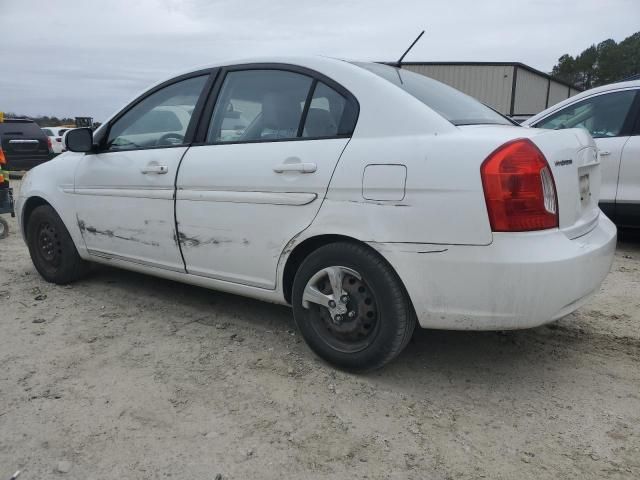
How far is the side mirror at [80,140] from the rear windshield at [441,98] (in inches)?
81.6

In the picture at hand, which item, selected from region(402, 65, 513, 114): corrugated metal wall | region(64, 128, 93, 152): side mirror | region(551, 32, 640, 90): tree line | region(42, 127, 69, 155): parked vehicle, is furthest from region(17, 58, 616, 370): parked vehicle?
region(551, 32, 640, 90): tree line

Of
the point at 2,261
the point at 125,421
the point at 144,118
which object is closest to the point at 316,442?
the point at 125,421

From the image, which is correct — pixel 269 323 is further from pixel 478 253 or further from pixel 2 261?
pixel 2 261

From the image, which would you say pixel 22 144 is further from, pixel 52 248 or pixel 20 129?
pixel 52 248

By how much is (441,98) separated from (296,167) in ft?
2.94

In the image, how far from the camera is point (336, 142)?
2.64 metres

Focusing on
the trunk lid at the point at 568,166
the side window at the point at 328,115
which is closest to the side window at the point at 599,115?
the trunk lid at the point at 568,166

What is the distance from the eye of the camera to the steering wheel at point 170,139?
3399mm

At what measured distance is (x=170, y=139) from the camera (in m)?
3.47

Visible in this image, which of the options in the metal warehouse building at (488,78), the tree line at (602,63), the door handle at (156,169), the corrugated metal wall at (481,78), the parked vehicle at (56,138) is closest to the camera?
the door handle at (156,169)

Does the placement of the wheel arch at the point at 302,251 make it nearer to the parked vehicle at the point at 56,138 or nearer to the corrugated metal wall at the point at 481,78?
the parked vehicle at the point at 56,138

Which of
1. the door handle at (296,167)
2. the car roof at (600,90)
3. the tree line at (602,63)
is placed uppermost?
the tree line at (602,63)

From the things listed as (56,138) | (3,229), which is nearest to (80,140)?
(3,229)

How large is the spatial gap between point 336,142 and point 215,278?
1.17 meters
